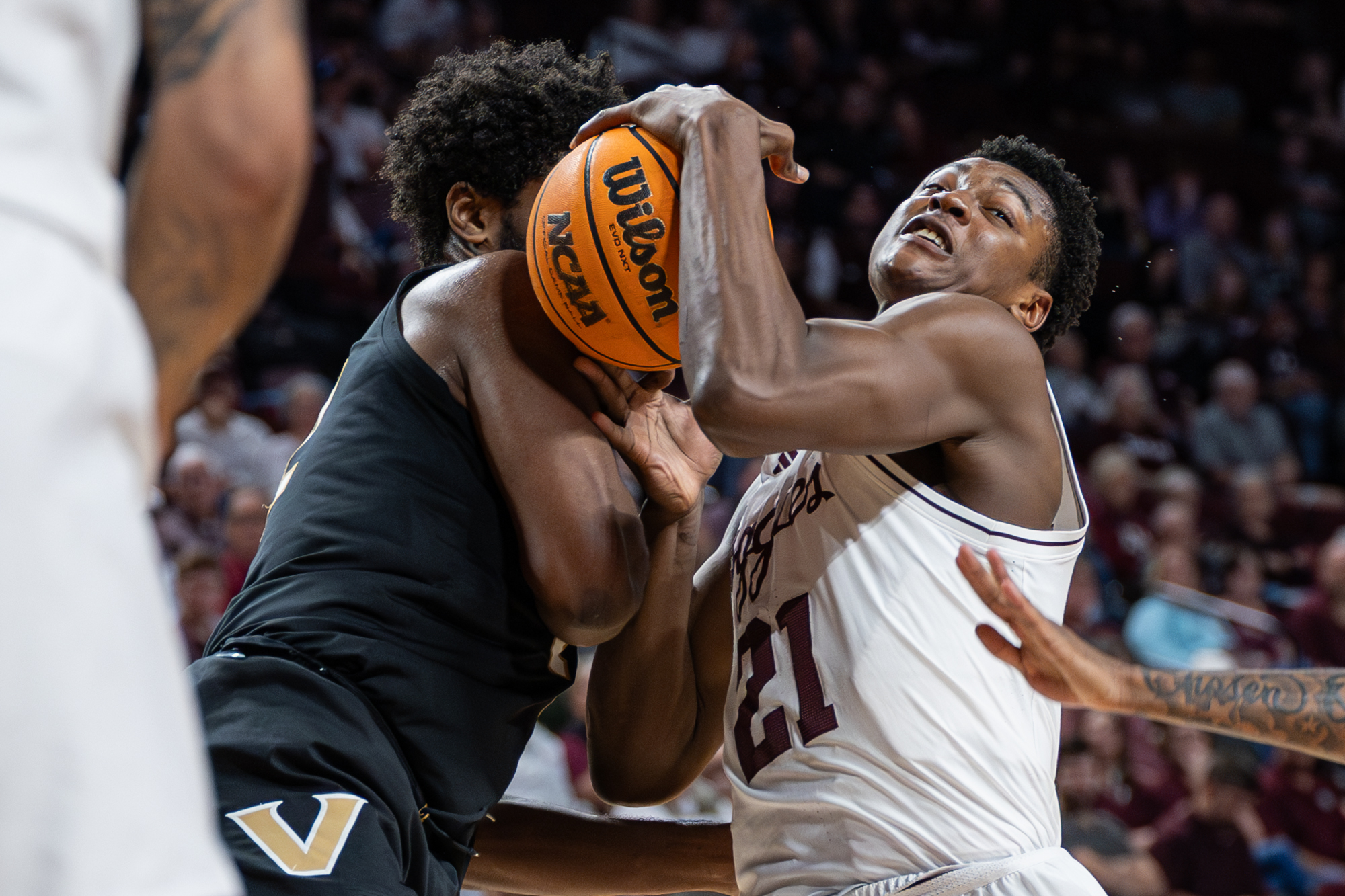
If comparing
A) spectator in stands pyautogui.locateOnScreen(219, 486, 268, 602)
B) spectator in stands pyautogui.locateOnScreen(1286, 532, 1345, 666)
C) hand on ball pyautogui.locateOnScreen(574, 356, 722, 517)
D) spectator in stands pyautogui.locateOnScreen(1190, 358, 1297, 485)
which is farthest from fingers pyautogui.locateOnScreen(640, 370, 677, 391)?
spectator in stands pyautogui.locateOnScreen(1190, 358, 1297, 485)

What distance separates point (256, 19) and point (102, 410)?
0.42 meters

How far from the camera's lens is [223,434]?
24.3ft

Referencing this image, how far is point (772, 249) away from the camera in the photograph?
2305 mm

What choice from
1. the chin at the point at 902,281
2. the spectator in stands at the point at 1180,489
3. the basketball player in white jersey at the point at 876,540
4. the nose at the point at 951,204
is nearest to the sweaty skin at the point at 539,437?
the basketball player in white jersey at the point at 876,540

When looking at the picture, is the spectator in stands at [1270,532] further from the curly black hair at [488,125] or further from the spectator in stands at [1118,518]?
the curly black hair at [488,125]

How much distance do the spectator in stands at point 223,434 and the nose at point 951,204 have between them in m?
5.29

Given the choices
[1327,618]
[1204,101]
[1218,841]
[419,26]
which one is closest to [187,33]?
[1218,841]

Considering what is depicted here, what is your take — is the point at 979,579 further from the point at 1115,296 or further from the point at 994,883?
the point at 1115,296

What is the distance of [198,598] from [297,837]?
410 centimetres

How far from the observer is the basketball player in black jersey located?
227cm

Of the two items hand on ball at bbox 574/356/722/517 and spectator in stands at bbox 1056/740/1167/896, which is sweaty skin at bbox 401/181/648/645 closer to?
hand on ball at bbox 574/356/722/517

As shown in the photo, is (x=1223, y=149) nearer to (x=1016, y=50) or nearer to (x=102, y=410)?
(x=1016, y=50)

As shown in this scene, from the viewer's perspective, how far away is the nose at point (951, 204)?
8.98 feet

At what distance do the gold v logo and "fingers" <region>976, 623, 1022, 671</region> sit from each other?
3.53 ft
